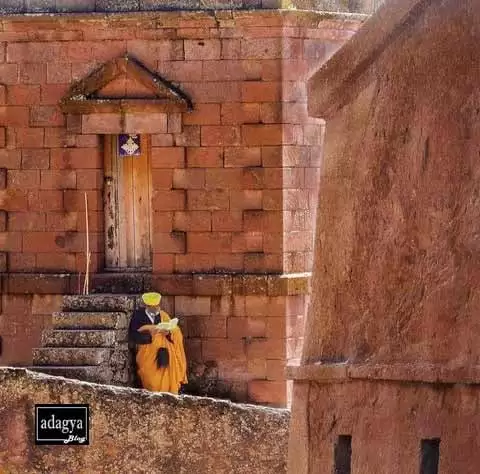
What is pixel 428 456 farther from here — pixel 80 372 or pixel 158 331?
pixel 158 331

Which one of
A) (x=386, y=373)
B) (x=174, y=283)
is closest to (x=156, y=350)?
(x=174, y=283)

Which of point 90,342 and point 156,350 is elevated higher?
point 90,342

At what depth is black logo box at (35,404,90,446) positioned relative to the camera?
21.0m

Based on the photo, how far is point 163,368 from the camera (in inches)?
904

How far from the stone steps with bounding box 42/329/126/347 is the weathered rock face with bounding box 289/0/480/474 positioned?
48.5 ft

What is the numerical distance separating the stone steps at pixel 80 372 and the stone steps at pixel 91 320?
0.80 m

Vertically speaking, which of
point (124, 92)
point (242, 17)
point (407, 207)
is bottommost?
point (407, 207)

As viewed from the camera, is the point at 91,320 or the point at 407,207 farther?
the point at 91,320

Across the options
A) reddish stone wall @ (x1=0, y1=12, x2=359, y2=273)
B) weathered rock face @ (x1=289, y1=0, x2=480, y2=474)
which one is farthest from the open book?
weathered rock face @ (x1=289, y1=0, x2=480, y2=474)

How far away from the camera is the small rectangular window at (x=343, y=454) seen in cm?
755

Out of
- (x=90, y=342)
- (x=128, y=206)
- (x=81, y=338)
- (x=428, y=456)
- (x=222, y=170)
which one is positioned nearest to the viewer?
(x=428, y=456)

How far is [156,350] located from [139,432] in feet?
6.44

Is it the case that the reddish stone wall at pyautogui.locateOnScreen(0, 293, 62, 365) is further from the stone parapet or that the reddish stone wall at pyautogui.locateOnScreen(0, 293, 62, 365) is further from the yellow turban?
the stone parapet

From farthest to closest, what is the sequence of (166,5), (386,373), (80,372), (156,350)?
1. (166,5)
2. (156,350)
3. (80,372)
4. (386,373)
